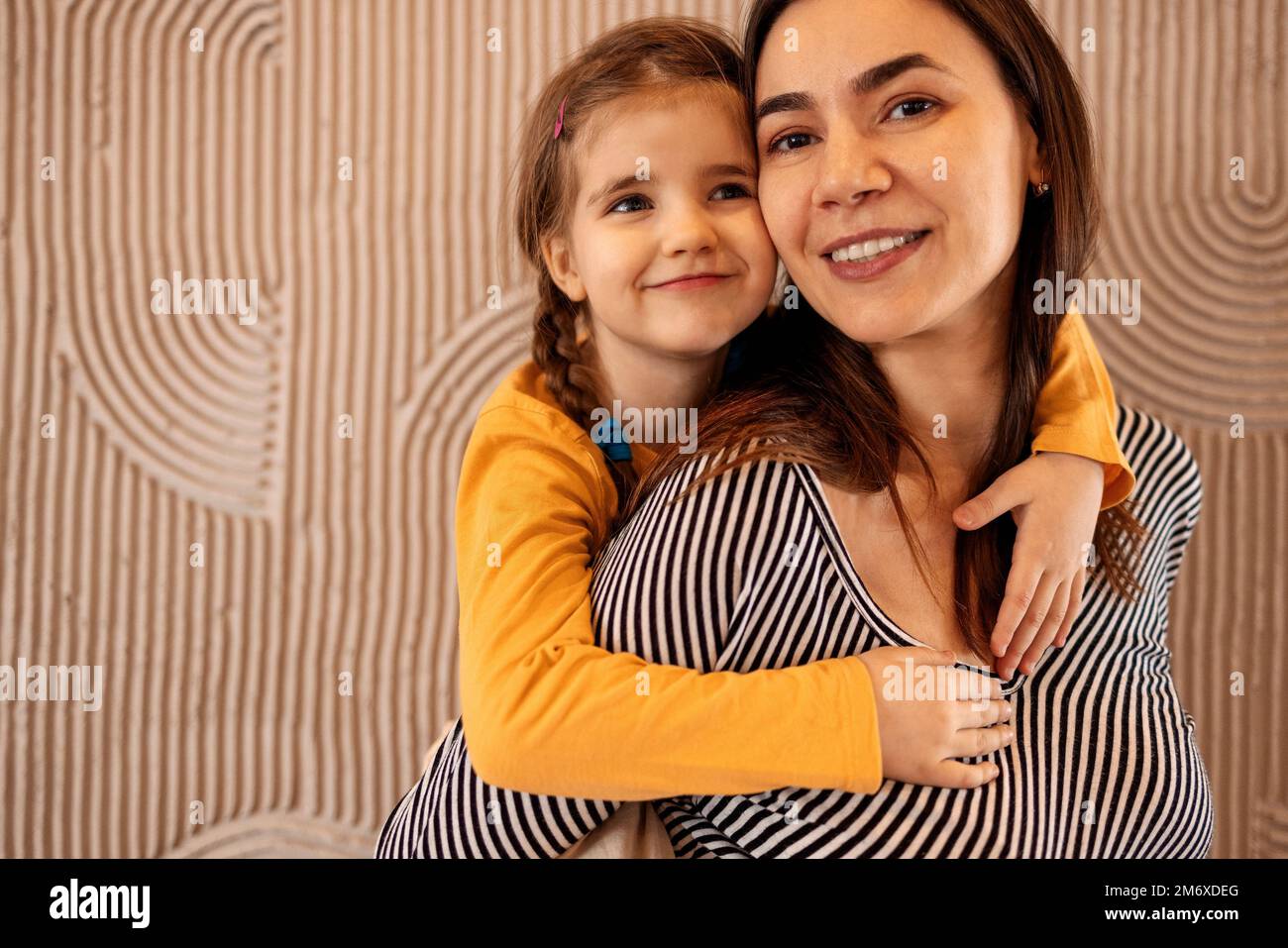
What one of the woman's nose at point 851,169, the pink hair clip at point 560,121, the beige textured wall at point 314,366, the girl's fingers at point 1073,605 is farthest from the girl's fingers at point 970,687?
the beige textured wall at point 314,366

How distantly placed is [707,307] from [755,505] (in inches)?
9.4

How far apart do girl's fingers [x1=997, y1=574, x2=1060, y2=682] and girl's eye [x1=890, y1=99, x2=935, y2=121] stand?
41 cm

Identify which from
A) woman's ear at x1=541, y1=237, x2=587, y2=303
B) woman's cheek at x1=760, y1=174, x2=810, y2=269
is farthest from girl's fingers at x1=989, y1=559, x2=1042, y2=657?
woman's ear at x1=541, y1=237, x2=587, y2=303

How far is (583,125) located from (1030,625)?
650mm

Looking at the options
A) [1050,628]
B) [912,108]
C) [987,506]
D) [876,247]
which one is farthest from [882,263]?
[1050,628]

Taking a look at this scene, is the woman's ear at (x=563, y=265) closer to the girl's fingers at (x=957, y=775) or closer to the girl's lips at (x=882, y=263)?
the girl's lips at (x=882, y=263)

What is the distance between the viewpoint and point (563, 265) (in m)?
1.18

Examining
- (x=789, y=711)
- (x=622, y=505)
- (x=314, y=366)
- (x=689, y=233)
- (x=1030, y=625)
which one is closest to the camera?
(x=789, y=711)

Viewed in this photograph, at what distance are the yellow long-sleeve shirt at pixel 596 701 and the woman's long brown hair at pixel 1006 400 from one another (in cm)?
9

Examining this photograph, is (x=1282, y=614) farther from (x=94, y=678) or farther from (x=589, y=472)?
(x=94, y=678)

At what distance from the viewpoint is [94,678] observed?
61.0 inches

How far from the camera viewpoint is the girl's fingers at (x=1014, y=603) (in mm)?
868

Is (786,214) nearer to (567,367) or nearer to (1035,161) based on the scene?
(1035,161)

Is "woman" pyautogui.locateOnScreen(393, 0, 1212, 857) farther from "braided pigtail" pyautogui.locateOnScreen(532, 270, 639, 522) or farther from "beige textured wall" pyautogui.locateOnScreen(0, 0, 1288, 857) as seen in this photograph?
"beige textured wall" pyautogui.locateOnScreen(0, 0, 1288, 857)
